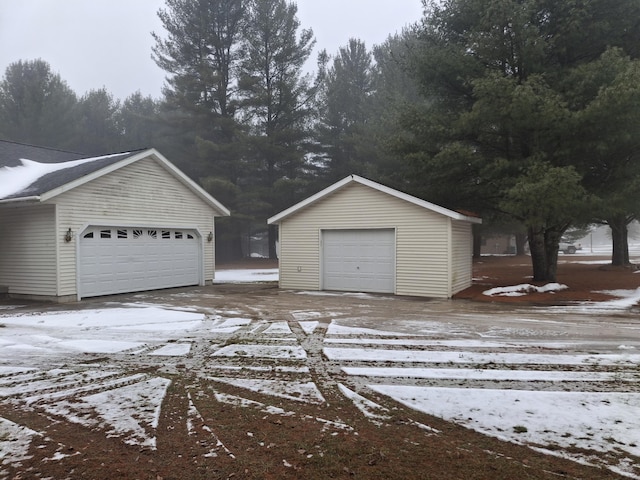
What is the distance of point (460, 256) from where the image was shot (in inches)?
506

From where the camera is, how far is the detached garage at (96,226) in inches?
431

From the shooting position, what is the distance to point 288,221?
46.5 ft

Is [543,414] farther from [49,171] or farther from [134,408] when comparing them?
[49,171]

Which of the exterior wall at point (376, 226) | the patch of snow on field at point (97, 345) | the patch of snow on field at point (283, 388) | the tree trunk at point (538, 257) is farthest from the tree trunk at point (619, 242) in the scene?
the patch of snow on field at point (97, 345)

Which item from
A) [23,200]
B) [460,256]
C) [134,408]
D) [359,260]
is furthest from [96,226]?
[460,256]

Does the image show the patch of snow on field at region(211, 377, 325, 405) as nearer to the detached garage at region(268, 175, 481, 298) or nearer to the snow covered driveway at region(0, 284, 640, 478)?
the snow covered driveway at region(0, 284, 640, 478)

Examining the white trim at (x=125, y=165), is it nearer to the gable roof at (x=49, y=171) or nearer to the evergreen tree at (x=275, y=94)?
the gable roof at (x=49, y=171)

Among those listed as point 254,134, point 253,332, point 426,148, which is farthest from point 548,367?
point 254,134

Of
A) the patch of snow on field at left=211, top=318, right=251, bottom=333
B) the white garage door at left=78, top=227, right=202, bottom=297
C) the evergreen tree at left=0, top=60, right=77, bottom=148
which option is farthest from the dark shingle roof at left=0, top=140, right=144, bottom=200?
the evergreen tree at left=0, top=60, right=77, bottom=148

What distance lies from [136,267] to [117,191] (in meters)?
2.22

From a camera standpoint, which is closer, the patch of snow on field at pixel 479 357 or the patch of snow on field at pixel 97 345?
the patch of snow on field at pixel 479 357

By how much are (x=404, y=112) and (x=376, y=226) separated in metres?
4.22

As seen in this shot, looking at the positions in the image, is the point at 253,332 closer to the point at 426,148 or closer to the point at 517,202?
the point at 517,202

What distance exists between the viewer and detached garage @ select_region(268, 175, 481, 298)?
1193 centimetres
